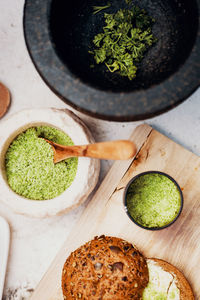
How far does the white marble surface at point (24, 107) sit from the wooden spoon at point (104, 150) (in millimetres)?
264

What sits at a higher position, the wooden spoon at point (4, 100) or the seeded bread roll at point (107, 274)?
the wooden spoon at point (4, 100)

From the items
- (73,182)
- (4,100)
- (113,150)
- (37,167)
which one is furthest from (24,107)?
(113,150)

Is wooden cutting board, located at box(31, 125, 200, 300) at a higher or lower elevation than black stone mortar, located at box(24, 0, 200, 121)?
lower

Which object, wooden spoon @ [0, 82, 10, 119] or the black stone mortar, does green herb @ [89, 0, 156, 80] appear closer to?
the black stone mortar

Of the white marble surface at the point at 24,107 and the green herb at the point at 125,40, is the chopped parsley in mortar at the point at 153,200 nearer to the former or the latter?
the white marble surface at the point at 24,107

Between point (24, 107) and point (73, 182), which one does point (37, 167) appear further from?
point (24, 107)

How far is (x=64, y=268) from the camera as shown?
50.8 inches

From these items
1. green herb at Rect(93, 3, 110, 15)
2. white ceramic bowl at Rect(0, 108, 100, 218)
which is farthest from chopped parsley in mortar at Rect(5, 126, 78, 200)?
green herb at Rect(93, 3, 110, 15)

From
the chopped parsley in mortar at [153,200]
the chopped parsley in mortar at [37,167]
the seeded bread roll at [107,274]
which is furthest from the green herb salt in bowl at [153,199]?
the chopped parsley in mortar at [37,167]

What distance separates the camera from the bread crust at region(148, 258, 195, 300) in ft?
4.05

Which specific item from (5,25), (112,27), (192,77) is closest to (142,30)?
(112,27)

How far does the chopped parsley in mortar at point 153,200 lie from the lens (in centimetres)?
129

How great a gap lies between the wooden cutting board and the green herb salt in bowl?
0.07 metres

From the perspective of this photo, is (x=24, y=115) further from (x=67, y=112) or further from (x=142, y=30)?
(x=142, y=30)
